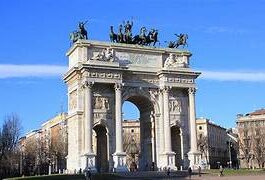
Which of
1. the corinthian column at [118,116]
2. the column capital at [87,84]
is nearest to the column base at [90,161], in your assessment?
the corinthian column at [118,116]

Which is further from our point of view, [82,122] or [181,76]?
[181,76]

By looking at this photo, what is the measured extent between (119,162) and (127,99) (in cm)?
828

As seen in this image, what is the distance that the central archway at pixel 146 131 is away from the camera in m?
61.8

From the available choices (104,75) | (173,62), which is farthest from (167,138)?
(104,75)

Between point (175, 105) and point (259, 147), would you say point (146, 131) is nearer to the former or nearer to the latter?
point (175, 105)

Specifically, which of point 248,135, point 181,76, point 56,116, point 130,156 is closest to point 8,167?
point 130,156

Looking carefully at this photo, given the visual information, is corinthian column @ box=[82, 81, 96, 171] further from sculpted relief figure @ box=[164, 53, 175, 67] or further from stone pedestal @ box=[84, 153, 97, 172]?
sculpted relief figure @ box=[164, 53, 175, 67]

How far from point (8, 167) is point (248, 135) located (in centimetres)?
4608

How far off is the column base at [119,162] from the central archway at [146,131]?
5912 mm

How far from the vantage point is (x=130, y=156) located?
111 meters

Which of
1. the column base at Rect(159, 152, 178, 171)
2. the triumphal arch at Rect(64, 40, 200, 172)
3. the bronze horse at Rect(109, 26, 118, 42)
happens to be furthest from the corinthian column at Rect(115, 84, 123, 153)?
the bronze horse at Rect(109, 26, 118, 42)

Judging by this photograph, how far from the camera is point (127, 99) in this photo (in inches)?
2393

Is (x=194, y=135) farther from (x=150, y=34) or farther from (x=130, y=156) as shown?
(x=130, y=156)

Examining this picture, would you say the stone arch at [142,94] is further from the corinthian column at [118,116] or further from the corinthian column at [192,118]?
the corinthian column at [192,118]
